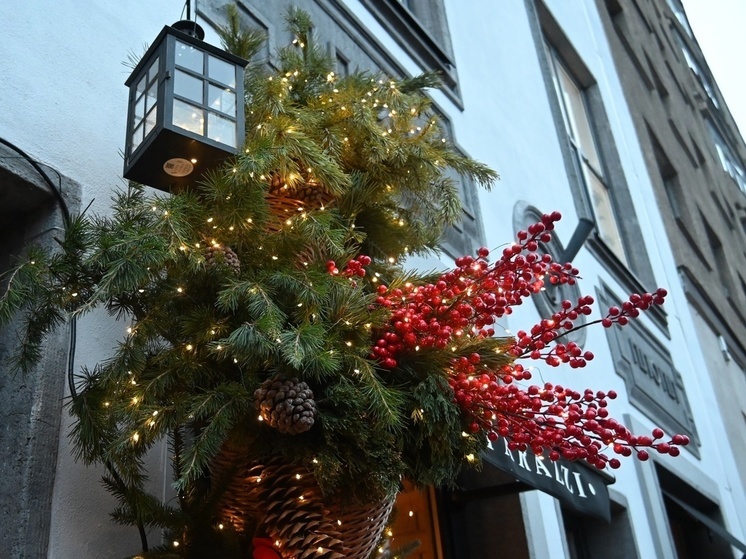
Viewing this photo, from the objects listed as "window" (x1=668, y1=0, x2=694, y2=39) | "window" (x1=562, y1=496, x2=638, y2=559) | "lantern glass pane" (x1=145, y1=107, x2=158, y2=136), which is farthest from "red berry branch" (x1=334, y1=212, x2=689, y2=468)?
"window" (x1=668, y1=0, x2=694, y2=39)

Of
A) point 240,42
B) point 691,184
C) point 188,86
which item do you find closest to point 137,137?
point 188,86

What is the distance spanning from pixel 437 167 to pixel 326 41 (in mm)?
1989

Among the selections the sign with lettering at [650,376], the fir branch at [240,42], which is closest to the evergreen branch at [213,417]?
the fir branch at [240,42]

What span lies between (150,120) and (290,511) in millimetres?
1168

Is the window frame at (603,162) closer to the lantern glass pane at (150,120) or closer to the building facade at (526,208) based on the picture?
the building facade at (526,208)

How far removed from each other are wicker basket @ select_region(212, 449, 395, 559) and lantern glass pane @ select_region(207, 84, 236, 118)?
1.01 m

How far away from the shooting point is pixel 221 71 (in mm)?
2828

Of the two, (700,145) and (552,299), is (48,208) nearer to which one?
(552,299)

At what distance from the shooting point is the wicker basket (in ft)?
7.59

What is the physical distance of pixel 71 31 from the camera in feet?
10.8

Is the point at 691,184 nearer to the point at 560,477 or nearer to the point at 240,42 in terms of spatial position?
the point at 560,477

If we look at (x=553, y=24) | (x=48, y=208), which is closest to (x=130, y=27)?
(x=48, y=208)

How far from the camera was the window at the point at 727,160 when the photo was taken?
18.4 meters

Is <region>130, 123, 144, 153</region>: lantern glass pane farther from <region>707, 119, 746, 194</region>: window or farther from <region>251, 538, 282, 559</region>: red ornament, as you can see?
<region>707, 119, 746, 194</region>: window
